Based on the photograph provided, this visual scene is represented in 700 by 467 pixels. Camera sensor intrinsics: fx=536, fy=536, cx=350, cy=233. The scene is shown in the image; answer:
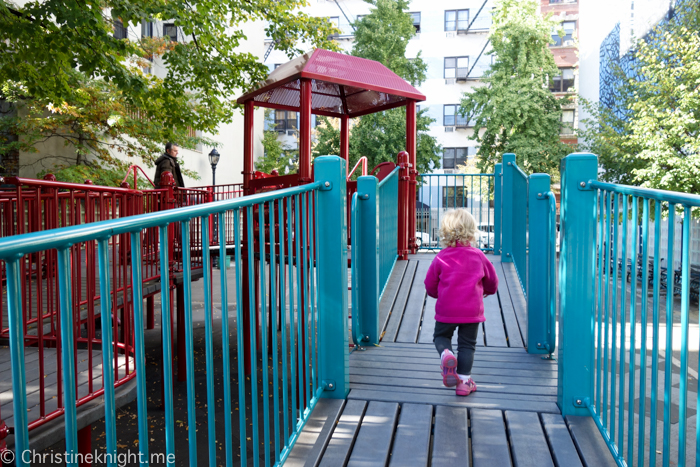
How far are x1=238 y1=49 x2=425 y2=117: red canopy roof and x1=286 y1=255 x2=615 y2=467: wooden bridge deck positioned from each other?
4847 millimetres

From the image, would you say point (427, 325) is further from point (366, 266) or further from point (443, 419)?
point (443, 419)

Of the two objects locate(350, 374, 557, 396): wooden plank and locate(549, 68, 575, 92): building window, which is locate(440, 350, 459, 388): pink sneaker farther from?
locate(549, 68, 575, 92): building window

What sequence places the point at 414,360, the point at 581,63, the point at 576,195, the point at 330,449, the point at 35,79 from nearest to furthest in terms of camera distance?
1. the point at 330,449
2. the point at 576,195
3. the point at 414,360
4. the point at 35,79
5. the point at 581,63

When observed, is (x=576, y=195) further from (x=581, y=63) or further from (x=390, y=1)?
(x=581, y=63)

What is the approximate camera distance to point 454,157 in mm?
32969

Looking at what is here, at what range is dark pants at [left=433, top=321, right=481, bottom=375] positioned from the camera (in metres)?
3.68

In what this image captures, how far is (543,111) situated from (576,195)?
22.9m

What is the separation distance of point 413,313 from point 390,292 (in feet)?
2.17

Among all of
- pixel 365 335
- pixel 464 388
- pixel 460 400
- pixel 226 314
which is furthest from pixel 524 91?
pixel 226 314

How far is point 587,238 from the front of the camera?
2957 millimetres

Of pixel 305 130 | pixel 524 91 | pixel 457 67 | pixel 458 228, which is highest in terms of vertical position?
pixel 457 67

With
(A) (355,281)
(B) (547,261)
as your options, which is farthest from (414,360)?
(B) (547,261)

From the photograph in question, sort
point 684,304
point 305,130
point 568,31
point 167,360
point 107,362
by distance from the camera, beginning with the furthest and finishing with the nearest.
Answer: point 568,31 < point 305,130 < point 684,304 < point 167,360 < point 107,362

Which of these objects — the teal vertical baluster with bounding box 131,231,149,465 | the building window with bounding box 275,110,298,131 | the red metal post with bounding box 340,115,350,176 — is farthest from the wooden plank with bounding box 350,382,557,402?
the building window with bounding box 275,110,298,131
